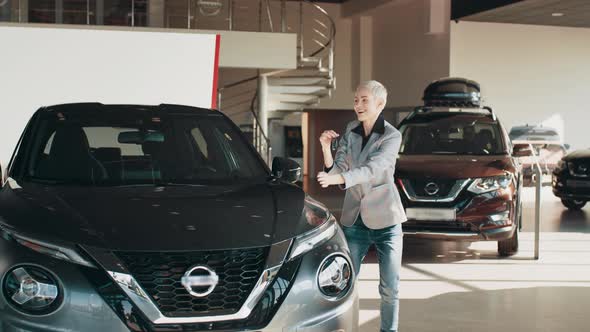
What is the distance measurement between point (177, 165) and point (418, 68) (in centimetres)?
1521

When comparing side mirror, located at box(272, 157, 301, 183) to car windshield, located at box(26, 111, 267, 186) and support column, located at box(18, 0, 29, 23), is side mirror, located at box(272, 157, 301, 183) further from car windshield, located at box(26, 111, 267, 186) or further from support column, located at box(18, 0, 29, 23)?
support column, located at box(18, 0, 29, 23)

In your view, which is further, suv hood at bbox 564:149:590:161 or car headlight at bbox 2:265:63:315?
suv hood at bbox 564:149:590:161

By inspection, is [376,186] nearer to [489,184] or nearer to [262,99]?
[489,184]

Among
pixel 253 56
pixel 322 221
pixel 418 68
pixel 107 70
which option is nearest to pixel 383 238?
pixel 322 221

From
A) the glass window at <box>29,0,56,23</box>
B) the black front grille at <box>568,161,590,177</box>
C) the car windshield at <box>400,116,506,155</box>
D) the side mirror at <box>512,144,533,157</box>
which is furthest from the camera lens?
the glass window at <box>29,0,56,23</box>

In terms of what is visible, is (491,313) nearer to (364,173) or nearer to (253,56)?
(364,173)

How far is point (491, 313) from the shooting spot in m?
5.24

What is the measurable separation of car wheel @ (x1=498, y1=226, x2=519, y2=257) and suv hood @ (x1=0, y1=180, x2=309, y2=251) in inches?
182

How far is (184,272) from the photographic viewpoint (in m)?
2.59

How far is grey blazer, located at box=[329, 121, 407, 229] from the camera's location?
12.2ft

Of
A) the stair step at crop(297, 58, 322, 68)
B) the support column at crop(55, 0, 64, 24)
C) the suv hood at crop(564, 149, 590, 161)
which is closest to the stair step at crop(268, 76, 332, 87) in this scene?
the stair step at crop(297, 58, 322, 68)

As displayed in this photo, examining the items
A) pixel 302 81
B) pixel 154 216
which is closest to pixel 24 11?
pixel 302 81

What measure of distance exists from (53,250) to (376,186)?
1.68 metres

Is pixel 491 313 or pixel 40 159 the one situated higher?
pixel 40 159
